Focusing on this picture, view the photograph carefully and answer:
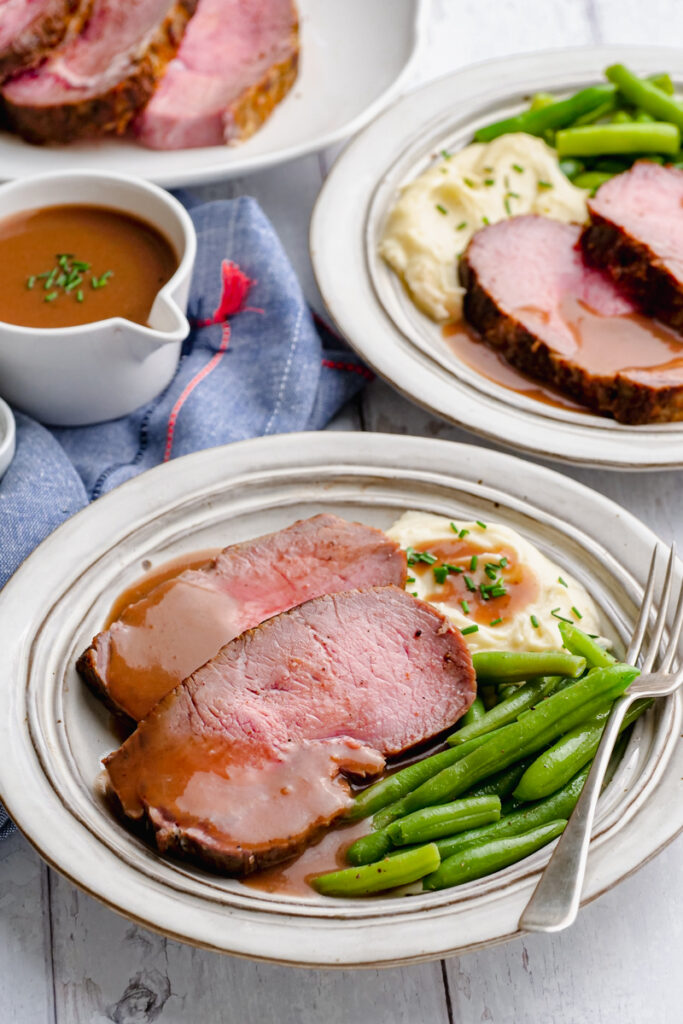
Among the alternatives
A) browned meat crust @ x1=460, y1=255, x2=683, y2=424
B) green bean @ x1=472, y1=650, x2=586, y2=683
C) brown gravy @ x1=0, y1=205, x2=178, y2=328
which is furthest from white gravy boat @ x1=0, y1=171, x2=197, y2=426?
green bean @ x1=472, y1=650, x2=586, y2=683

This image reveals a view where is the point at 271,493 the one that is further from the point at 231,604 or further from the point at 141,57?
the point at 141,57

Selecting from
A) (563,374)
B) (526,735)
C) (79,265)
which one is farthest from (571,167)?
(526,735)

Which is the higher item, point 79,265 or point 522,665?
point 79,265

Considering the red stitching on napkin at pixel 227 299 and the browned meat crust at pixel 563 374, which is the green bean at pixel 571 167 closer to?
the browned meat crust at pixel 563 374

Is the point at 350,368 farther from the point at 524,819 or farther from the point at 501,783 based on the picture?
the point at 524,819

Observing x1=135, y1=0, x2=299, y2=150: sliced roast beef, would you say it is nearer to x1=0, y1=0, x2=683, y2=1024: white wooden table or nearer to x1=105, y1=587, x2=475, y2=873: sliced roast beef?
x1=105, y1=587, x2=475, y2=873: sliced roast beef

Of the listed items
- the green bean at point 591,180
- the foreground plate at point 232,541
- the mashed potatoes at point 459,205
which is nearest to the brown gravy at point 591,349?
the mashed potatoes at point 459,205
